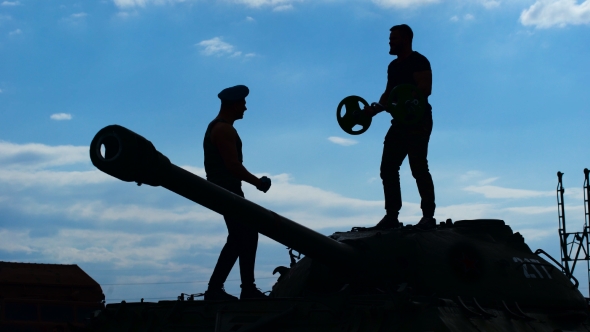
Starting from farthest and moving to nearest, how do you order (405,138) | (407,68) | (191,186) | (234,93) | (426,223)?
(407,68) < (405,138) < (426,223) < (234,93) < (191,186)

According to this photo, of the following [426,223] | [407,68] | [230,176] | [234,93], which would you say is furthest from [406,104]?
[230,176]

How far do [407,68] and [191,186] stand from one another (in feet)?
13.9

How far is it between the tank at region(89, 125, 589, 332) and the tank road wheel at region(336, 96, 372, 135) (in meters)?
1.36

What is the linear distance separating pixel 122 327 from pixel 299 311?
2.27m

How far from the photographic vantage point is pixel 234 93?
366 inches

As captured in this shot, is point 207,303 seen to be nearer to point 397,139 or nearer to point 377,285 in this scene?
point 377,285

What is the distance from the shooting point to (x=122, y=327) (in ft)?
29.1

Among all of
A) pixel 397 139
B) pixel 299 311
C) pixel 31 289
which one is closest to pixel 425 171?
pixel 397 139

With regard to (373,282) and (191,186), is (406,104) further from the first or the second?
(191,186)

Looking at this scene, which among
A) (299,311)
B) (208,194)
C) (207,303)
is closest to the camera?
(208,194)

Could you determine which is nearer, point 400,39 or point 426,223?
point 426,223

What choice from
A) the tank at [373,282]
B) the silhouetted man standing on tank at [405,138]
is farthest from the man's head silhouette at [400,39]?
the tank at [373,282]

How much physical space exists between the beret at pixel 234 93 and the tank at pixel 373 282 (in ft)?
6.58

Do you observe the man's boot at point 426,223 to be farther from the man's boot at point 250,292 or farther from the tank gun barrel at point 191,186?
the man's boot at point 250,292
